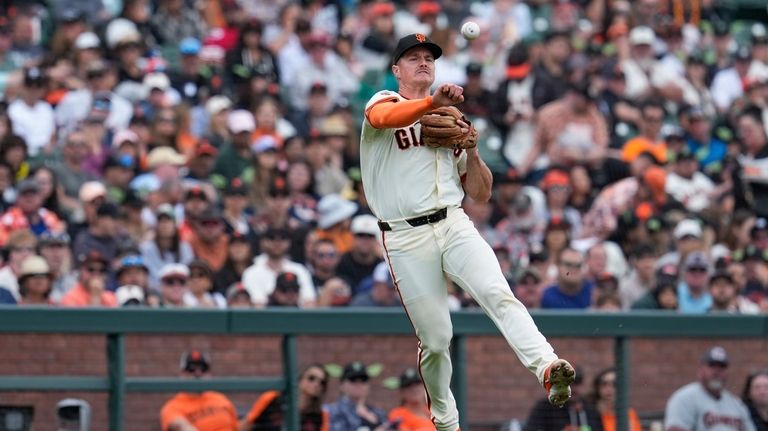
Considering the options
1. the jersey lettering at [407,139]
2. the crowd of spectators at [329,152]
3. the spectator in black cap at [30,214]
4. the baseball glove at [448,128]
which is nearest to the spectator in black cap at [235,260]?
the crowd of spectators at [329,152]

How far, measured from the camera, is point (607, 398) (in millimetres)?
10422

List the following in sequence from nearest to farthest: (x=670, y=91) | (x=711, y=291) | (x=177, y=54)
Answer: (x=711, y=291) → (x=177, y=54) → (x=670, y=91)

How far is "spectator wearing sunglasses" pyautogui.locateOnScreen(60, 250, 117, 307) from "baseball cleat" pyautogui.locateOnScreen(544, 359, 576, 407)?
12.9ft

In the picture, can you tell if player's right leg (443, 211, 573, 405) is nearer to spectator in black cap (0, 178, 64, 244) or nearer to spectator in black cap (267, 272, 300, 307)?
spectator in black cap (267, 272, 300, 307)

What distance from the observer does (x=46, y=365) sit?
911cm

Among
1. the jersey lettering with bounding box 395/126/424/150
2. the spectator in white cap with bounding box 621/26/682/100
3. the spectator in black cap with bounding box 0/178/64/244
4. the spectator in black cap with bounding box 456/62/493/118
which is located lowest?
the jersey lettering with bounding box 395/126/424/150

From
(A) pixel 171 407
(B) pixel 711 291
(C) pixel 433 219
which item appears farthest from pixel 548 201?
(C) pixel 433 219

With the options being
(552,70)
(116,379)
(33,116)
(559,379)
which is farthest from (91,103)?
(559,379)

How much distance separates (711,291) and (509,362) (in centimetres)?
242

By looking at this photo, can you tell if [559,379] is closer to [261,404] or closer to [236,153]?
[261,404]

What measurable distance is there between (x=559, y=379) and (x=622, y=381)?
11.8 feet

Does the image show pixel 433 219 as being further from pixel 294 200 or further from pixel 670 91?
pixel 670 91

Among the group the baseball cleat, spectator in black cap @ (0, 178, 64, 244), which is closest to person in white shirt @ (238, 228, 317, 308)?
spectator in black cap @ (0, 178, 64, 244)

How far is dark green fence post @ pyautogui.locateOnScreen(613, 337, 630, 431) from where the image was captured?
1025 cm
